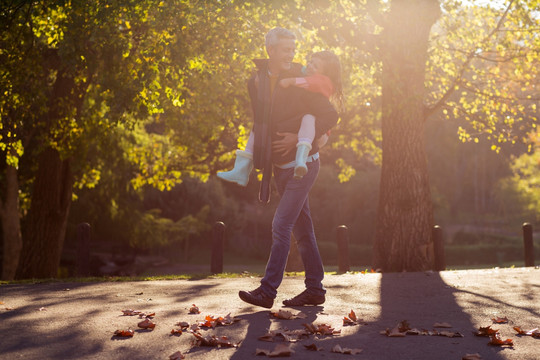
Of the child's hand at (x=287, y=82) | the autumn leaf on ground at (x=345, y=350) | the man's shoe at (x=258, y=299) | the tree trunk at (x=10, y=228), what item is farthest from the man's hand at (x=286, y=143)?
the tree trunk at (x=10, y=228)

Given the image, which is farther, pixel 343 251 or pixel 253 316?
pixel 343 251

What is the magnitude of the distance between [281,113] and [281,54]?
1.67 ft

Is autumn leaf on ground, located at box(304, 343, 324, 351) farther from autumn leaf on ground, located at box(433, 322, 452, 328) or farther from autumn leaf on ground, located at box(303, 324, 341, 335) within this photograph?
autumn leaf on ground, located at box(433, 322, 452, 328)

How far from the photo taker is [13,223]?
19.9 m

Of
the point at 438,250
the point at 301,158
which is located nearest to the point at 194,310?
the point at 301,158

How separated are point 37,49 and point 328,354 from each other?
10.7m

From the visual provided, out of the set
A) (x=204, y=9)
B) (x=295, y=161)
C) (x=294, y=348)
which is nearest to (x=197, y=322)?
(x=294, y=348)

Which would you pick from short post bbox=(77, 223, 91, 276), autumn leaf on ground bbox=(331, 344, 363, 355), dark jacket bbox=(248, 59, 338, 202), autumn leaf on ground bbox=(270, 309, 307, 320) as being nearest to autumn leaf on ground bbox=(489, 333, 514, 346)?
autumn leaf on ground bbox=(331, 344, 363, 355)

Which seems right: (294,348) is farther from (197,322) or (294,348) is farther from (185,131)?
(185,131)

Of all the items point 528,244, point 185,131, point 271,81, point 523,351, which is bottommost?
Answer: point 523,351

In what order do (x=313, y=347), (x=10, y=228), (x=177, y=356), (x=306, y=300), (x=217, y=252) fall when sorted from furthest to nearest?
(x=10, y=228) < (x=217, y=252) < (x=306, y=300) < (x=313, y=347) < (x=177, y=356)

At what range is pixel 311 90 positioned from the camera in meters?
5.58

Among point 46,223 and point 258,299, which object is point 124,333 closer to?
point 258,299

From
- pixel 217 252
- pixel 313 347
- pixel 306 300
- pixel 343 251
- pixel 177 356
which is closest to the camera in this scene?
pixel 177 356
